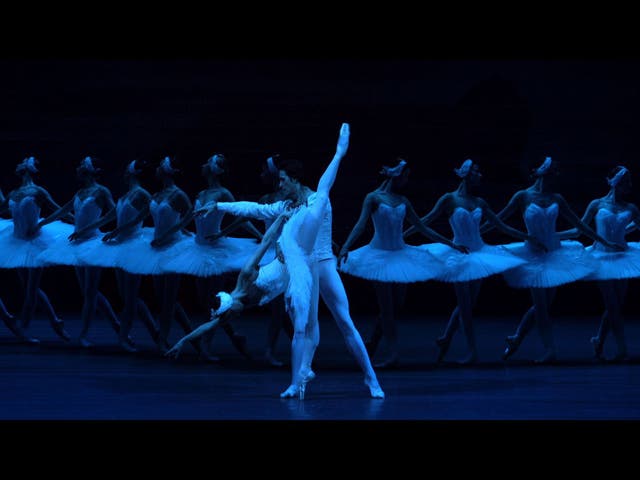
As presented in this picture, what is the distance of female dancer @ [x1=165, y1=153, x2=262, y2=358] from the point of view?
8.56 m

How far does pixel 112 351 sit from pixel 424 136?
15.0ft

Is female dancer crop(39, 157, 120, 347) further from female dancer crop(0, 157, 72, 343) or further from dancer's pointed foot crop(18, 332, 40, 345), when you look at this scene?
dancer's pointed foot crop(18, 332, 40, 345)

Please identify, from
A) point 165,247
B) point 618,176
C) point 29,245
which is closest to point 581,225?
point 618,176

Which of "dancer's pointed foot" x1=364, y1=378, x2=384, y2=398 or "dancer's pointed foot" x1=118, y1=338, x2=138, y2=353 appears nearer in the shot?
"dancer's pointed foot" x1=364, y1=378, x2=384, y2=398

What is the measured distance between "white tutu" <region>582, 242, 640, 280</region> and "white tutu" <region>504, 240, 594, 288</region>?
53 millimetres

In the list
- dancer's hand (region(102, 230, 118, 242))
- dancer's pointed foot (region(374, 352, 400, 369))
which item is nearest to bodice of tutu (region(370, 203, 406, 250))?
dancer's pointed foot (region(374, 352, 400, 369))

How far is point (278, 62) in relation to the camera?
1248cm

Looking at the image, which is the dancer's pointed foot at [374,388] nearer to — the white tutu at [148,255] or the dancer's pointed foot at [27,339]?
the white tutu at [148,255]

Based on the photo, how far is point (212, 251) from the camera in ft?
28.6

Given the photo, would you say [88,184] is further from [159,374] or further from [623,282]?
[623,282]

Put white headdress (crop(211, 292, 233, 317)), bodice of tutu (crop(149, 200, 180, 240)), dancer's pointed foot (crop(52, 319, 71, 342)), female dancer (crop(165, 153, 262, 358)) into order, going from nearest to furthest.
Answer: white headdress (crop(211, 292, 233, 317)) → female dancer (crop(165, 153, 262, 358)) → bodice of tutu (crop(149, 200, 180, 240)) → dancer's pointed foot (crop(52, 319, 71, 342))

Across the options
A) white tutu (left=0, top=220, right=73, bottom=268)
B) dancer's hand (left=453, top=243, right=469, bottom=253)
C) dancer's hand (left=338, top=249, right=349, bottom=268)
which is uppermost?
dancer's hand (left=338, top=249, right=349, bottom=268)

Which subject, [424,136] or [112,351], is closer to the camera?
[112,351]

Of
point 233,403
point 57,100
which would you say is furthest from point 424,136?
point 233,403
